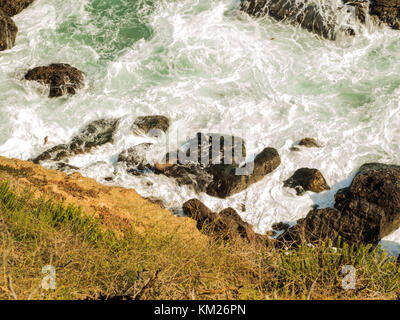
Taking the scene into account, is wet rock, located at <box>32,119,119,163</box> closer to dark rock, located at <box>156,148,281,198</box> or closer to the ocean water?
the ocean water

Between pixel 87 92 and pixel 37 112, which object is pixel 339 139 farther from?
pixel 37 112

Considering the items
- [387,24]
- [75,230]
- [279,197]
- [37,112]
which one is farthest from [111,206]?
[387,24]

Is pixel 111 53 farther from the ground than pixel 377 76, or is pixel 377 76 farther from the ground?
pixel 377 76

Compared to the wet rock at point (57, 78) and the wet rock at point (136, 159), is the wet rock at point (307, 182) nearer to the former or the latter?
the wet rock at point (136, 159)

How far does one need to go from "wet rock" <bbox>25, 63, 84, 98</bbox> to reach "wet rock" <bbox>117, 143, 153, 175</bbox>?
3338mm

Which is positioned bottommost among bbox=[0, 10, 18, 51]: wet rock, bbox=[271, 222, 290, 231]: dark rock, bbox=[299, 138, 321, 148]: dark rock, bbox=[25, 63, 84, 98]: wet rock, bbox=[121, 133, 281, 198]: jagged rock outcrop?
bbox=[271, 222, 290, 231]: dark rock

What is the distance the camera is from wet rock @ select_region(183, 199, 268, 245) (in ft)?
21.8

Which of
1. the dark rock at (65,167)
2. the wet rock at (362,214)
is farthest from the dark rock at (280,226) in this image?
the dark rock at (65,167)

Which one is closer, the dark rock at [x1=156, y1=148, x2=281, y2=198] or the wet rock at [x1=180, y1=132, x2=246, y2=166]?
the dark rock at [x1=156, y1=148, x2=281, y2=198]

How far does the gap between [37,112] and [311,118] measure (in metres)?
7.94

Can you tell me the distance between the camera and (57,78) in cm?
1184

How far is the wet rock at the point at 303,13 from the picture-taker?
46.2 feet

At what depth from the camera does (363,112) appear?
1139 centimetres

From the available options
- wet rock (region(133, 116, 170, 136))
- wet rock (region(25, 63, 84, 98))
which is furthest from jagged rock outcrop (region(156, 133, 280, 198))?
wet rock (region(25, 63, 84, 98))
